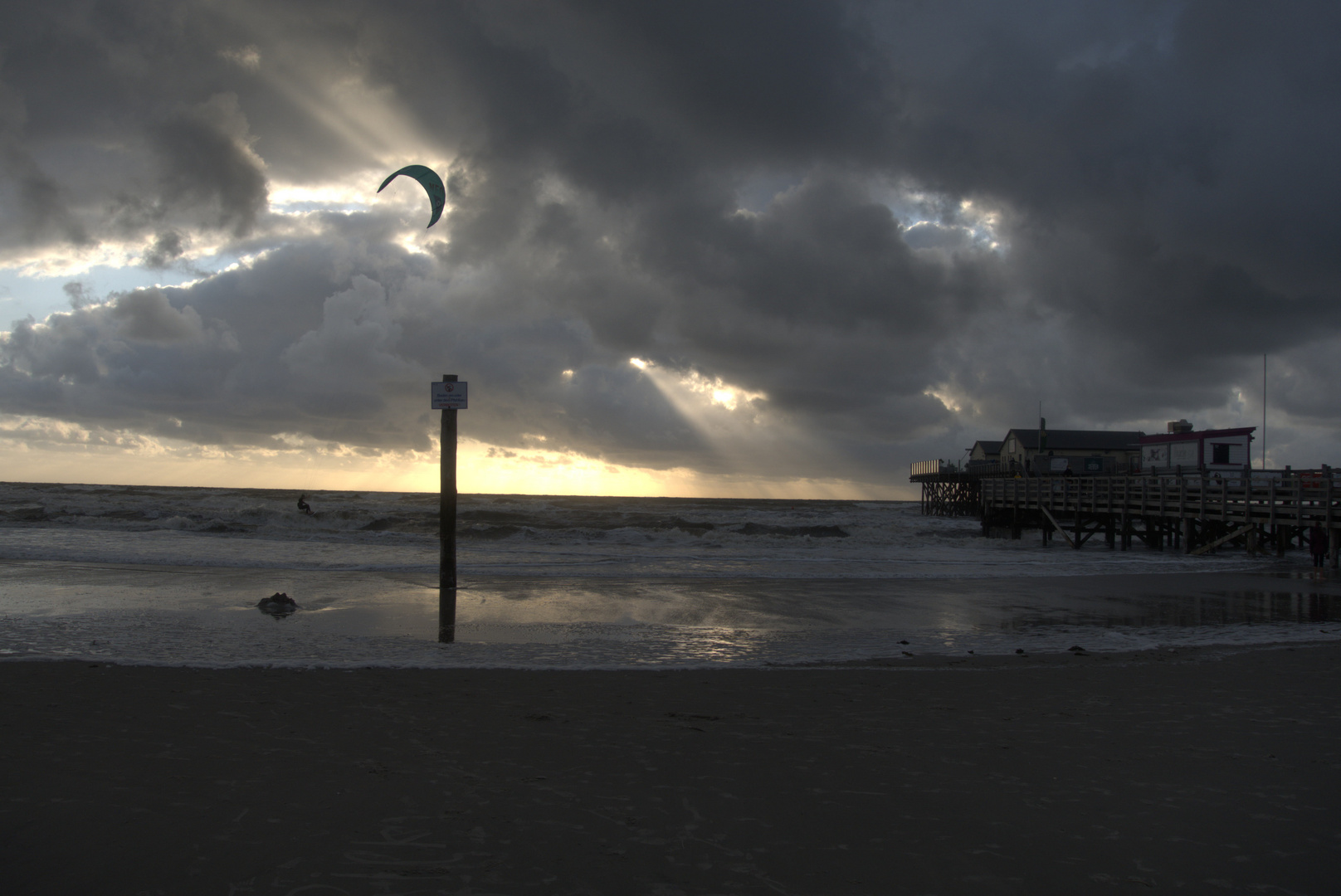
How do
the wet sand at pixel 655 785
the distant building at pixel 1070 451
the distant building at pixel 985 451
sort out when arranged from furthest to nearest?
the distant building at pixel 985 451 < the distant building at pixel 1070 451 < the wet sand at pixel 655 785

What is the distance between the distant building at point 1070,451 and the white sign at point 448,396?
Answer: 50993 millimetres

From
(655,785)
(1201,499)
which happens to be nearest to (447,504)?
(655,785)

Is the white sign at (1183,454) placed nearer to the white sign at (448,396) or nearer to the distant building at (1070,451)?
the distant building at (1070,451)

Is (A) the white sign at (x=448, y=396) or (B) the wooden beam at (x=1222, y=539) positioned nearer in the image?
(A) the white sign at (x=448, y=396)

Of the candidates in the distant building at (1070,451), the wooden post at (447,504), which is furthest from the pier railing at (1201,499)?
the wooden post at (447,504)

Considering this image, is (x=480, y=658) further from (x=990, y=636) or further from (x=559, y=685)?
(x=990, y=636)

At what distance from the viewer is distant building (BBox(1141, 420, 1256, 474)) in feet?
126

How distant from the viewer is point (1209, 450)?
39062mm

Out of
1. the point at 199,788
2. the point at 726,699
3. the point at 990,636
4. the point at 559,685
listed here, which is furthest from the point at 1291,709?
the point at 199,788

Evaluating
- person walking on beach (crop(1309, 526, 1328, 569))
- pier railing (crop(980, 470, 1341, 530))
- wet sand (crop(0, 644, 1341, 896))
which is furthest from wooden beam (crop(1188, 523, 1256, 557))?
wet sand (crop(0, 644, 1341, 896))

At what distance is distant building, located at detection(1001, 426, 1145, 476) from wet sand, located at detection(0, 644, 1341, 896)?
176 ft

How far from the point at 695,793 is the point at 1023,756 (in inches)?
87.7

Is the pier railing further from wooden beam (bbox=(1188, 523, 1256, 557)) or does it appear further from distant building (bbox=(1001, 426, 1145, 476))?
distant building (bbox=(1001, 426, 1145, 476))

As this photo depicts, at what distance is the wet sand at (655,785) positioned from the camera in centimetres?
325
